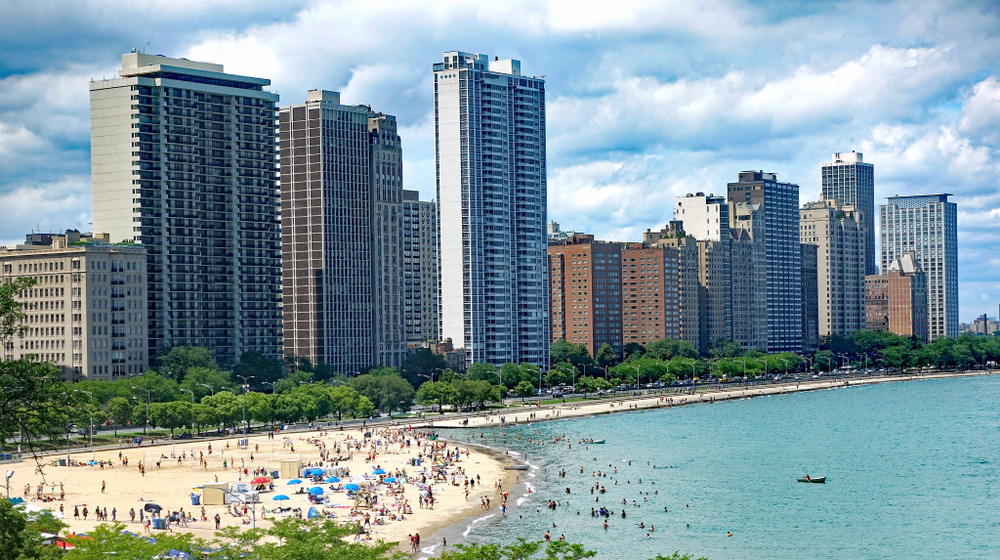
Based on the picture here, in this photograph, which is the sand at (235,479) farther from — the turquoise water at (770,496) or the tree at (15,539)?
the tree at (15,539)

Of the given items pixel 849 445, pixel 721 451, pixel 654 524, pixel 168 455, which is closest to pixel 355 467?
pixel 168 455

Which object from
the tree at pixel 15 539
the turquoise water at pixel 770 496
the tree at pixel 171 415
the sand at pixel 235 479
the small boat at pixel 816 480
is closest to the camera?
the tree at pixel 15 539

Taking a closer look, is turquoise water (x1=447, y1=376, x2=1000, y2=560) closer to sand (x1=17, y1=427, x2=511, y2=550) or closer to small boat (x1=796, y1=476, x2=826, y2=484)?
small boat (x1=796, y1=476, x2=826, y2=484)

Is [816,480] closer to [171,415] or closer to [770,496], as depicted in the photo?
[770,496]

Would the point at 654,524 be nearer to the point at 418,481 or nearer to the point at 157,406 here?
the point at 418,481

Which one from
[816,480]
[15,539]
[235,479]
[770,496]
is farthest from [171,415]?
[15,539]

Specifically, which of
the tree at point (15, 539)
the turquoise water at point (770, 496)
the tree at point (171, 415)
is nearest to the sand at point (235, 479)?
the tree at point (171, 415)

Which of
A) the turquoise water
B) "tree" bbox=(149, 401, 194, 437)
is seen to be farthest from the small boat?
"tree" bbox=(149, 401, 194, 437)
